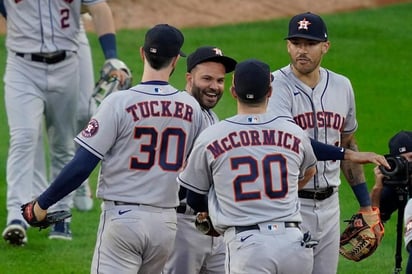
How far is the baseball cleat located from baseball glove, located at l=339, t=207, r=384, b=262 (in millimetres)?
2618

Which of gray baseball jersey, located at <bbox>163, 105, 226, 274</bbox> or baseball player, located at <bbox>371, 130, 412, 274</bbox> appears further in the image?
Answer: baseball player, located at <bbox>371, 130, 412, 274</bbox>

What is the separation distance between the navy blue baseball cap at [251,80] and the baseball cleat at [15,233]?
3271mm

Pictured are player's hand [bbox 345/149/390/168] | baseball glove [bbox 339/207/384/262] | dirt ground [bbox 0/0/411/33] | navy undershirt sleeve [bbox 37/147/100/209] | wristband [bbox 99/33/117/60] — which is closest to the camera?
navy undershirt sleeve [bbox 37/147/100/209]

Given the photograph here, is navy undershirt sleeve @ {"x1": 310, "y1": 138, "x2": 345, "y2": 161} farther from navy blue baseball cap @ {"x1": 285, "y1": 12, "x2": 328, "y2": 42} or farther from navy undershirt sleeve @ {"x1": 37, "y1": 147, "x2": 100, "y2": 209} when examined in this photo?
navy undershirt sleeve @ {"x1": 37, "y1": 147, "x2": 100, "y2": 209}

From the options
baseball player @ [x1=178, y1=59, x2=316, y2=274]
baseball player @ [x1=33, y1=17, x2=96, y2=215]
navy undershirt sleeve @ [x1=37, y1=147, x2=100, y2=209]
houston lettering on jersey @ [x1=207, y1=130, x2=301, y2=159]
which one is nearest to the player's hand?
baseball player @ [x1=178, y1=59, x2=316, y2=274]

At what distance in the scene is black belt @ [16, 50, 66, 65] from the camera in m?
9.38

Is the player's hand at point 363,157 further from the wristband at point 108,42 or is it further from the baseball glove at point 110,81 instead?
the wristband at point 108,42

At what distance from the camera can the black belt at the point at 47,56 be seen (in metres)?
9.38

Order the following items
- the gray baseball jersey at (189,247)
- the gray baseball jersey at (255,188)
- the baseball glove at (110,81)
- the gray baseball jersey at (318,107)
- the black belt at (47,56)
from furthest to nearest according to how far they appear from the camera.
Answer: the black belt at (47,56), the baseball glove at (110,81), the gray baseball jersey at (318,107), the gray baseball jersey at (189,247), the gray baseball jersey at (255,188)

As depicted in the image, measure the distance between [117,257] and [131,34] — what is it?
11.1m

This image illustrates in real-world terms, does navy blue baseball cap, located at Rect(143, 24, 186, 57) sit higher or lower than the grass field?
higher

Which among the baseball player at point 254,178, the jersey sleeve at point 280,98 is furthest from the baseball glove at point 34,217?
the jersey sleeve at point 280,98

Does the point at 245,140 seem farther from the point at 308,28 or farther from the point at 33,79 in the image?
the point at 33,79

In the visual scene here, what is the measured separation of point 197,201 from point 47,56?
10.6 ft
